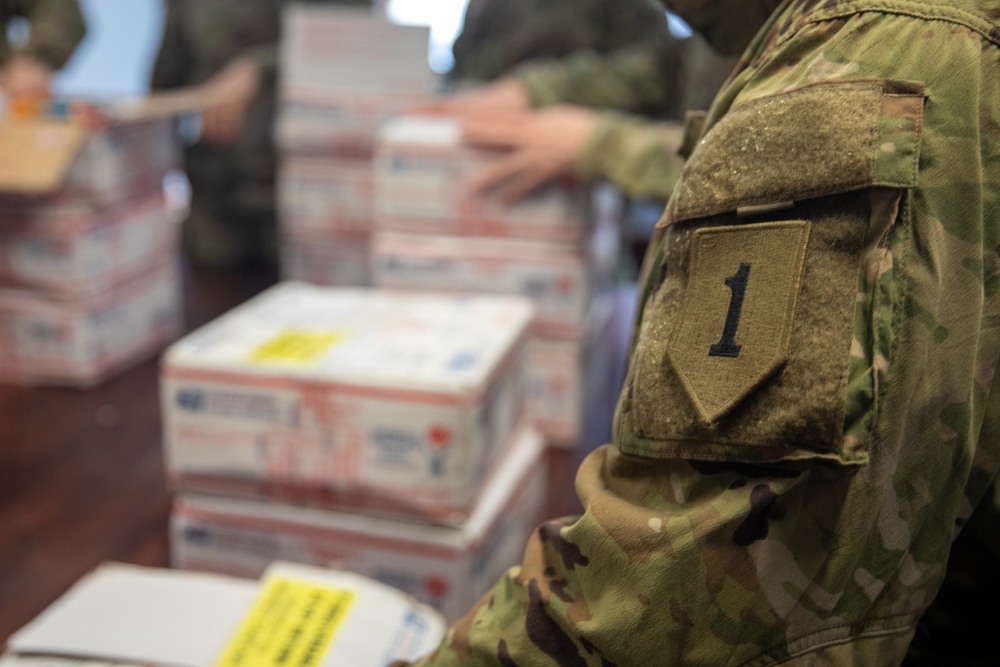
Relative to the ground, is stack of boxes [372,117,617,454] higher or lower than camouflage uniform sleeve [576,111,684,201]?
lower

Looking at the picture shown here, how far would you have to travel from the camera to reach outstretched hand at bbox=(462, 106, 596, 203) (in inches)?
58.7

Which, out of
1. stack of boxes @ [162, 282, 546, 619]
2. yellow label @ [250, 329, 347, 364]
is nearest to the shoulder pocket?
stack of boxes @ [162, 282, 546, 619]

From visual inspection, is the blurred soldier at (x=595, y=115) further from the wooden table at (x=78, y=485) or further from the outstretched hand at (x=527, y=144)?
the wooden table at (x=78, y=485)

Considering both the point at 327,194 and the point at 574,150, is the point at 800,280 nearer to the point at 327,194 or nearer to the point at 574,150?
the point at 574,150

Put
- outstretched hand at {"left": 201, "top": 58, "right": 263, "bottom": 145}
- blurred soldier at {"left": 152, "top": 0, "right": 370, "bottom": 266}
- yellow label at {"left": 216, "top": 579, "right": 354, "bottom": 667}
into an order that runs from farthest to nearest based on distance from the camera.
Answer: blurred soldier at {"left": 152, "top": 0, "right": 370, "bottom": 266} → outstretched hand at {"left": 201, "top": 58, "right": 263, "bottom": 145} → yellow label at {"left": 216, "top": 579, "right": 354, "bottom": 667}

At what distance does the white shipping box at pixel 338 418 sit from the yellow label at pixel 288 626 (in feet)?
0.62

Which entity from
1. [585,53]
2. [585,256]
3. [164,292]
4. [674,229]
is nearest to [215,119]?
[164,292]

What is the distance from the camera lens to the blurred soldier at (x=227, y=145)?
2416mm

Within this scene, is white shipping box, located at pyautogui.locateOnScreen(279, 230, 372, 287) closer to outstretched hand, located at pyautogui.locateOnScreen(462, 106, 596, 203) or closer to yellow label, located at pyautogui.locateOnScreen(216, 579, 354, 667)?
outstretched hand, located at pyautogui.locateOnScreen(462, 106, 596, 203)

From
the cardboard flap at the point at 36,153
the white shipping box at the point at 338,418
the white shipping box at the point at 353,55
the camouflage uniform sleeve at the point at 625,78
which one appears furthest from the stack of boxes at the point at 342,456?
the white shipping box at the point at 353,55

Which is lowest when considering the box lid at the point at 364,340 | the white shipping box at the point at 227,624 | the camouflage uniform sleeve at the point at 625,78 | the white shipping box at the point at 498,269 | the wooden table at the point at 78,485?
the wooden table at the point at 78,485

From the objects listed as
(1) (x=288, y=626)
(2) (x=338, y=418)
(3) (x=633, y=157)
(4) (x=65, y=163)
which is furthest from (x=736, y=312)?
(4) (x=65, y=163)

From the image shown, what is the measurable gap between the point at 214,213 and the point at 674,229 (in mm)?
2189

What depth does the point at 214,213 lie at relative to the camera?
250 cm
